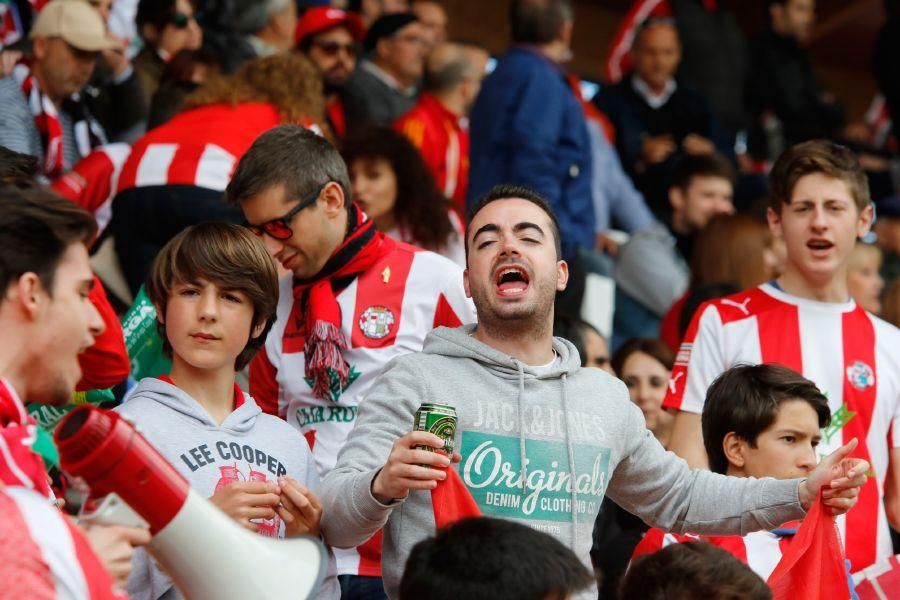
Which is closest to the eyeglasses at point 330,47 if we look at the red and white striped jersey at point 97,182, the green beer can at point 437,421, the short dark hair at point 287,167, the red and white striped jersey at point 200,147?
the red and white striped jersey at point 97,182

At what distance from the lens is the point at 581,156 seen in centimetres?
795

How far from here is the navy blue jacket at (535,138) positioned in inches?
302

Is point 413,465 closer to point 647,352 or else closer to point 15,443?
point 15,443

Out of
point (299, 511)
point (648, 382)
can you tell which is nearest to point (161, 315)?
point (299, 511)

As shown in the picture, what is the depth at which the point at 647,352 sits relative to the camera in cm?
645

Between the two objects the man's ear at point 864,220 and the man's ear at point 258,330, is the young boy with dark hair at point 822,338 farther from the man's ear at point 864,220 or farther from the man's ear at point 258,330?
the man's ear at point 258,330

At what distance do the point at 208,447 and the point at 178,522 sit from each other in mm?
921

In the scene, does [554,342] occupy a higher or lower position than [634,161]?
lower

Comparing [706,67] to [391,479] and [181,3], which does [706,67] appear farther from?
[391,479]

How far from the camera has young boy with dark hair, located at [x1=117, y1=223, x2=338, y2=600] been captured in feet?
12.6

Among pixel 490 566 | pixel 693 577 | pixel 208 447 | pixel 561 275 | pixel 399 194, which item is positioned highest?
pixel 399 194

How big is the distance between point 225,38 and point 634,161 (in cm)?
288

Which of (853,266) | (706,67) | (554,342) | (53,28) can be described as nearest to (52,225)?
(554,342)

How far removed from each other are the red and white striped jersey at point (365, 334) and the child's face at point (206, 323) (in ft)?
1.57
